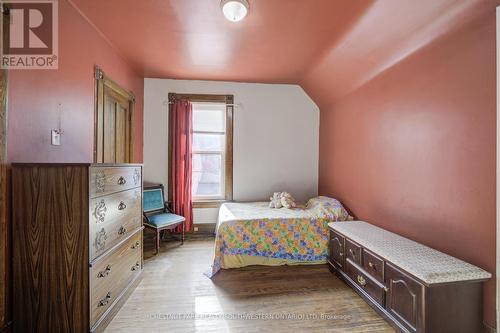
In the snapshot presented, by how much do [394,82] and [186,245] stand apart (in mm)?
3387

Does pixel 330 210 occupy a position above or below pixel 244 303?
above

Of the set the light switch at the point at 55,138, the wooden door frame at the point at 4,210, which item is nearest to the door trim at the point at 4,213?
the wooden door frame at the point at 4,210

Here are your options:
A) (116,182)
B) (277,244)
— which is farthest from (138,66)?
(277,244)

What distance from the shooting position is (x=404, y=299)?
1.68 m

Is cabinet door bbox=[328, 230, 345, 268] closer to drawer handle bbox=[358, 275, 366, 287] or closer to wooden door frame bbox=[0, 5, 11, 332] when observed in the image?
drawer handle bbox=[358, 275, 366, 287]

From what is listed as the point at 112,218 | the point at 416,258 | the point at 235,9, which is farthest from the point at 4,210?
the point at 416,258

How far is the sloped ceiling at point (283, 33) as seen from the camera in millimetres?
1921

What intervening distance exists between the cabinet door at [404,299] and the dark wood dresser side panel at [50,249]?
215 cm

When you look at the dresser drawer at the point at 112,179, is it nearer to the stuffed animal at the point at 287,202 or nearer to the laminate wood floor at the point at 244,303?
the laminate wood floor at the point at 244,303

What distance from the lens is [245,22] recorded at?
7.43 ft

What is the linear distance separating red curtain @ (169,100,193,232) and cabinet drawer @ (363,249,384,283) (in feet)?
Answer: 8.64

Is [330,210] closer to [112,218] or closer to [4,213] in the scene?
[112,218]

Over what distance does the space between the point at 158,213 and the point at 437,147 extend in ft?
11.5

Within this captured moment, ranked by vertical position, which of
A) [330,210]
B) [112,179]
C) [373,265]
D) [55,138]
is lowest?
[373,265]
